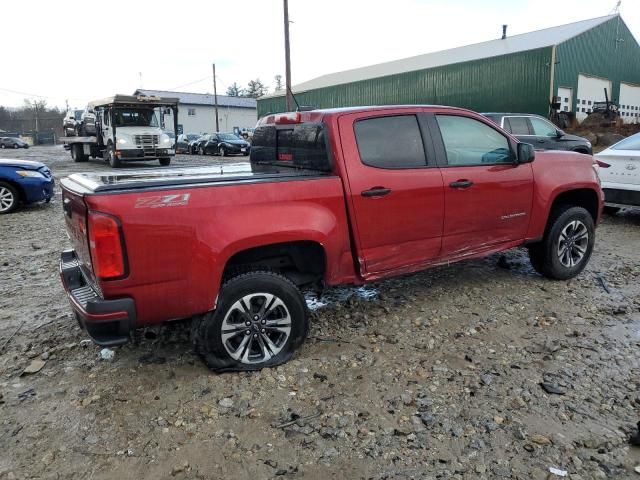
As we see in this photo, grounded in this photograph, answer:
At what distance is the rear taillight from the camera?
2869mm

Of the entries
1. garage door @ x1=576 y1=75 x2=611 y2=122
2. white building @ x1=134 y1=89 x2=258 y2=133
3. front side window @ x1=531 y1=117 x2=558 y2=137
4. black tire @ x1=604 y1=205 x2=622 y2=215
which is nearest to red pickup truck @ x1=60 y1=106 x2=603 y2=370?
black tire @ x1=604 y1=205 x2=622 y2=215

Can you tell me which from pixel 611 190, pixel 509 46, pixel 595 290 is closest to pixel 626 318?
pixel 595 290

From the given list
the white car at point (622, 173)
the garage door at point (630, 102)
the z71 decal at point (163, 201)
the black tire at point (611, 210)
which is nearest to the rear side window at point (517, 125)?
the black tire at point (611, 210)

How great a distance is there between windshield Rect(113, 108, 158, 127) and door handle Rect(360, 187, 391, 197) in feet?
61.0

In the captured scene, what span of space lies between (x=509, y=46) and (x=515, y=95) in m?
3.83

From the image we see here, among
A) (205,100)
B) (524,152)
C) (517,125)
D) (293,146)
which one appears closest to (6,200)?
(293,146)

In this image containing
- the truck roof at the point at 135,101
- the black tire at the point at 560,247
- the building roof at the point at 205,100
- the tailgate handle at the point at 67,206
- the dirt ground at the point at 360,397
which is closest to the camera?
the dirt ground at the point at 360,397

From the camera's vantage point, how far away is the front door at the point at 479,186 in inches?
169

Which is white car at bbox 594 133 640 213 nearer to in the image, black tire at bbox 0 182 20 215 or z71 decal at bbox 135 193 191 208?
z71 decal at bbox 135 193 191 208

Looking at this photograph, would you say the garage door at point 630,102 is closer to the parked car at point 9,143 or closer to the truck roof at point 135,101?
the truck roof at point 135,101

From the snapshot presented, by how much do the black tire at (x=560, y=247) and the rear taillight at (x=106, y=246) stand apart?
4.05 meters

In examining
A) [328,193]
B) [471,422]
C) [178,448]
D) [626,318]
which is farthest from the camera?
[626,318]

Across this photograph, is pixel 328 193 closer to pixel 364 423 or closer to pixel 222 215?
pixel 222 215

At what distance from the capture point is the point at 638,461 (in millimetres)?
2570
